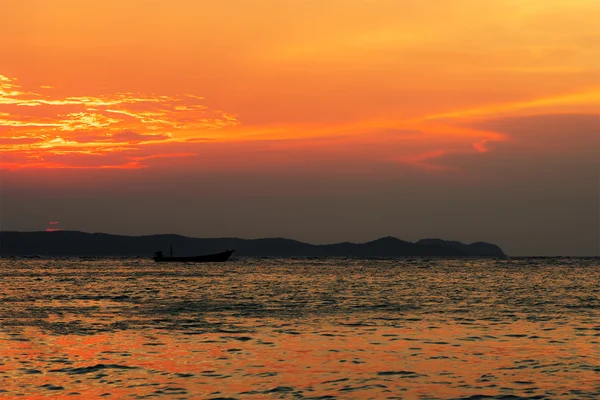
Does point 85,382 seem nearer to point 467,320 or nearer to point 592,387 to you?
point 592,387

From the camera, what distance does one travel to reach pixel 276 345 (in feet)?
126

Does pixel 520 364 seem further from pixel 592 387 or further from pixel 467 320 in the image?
pixel 467 320

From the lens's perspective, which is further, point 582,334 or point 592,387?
point 582,334

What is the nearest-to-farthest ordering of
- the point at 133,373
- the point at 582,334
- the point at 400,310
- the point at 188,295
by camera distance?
the point at 133,373 → the point at 582,334 → the point at 400,310 → the point at 188,295

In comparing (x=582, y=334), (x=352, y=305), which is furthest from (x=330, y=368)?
(x=352, y=305)

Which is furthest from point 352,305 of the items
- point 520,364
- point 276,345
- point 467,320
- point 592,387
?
point 592,387

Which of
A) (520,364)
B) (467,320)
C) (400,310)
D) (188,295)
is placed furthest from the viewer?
(188,295)

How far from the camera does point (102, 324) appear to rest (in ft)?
160

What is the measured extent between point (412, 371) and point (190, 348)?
11518 millimetres

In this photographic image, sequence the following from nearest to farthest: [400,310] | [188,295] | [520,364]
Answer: [520,364] < [400,310] < [188,295]

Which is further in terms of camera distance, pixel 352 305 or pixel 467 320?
pixel 352 305

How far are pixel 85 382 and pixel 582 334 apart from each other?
28.4 metres

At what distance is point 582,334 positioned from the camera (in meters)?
43.7

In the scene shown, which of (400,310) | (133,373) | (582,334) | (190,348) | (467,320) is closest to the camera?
(133,373)
